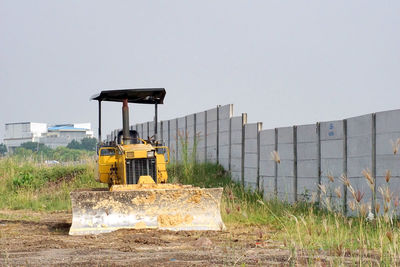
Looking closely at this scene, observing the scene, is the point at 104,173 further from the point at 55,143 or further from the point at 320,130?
the point at 55,143

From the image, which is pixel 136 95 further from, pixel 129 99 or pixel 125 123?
pixel 125 123

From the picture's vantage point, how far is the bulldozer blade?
31.0 ft

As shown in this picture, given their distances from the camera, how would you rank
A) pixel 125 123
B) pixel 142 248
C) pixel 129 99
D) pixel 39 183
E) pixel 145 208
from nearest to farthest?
1. pixel 142 248
2. pixel 145 208
3. pixel 125 123
4. pixel 129 99
5. pixel 39 183

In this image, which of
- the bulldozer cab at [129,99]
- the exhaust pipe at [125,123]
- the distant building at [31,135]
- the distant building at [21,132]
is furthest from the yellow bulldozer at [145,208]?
the distant building at [21,132]

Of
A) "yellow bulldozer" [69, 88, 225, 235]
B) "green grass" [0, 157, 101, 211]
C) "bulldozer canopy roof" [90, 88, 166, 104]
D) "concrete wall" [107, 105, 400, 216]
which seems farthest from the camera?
"green grass" [0, 157, 101, 211]

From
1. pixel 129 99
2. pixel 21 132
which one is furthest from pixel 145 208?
pixel 21 132

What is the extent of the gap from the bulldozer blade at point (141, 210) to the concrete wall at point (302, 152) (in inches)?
93.0

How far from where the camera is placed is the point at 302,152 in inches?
555

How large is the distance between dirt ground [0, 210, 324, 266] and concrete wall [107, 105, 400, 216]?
4.54 ft

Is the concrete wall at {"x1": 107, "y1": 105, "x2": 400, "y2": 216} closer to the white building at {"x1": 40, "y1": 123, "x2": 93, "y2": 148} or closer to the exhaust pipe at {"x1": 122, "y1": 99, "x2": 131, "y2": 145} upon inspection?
the exhaust pipe at {"x1": 122, "y1": 99, "x2": 131, "y2": 145}

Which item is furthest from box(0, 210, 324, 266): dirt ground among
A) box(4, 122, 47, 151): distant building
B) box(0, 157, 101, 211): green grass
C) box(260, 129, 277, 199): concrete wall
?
box(4, 122, 47, 151): distant building

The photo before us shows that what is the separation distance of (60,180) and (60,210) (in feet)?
21.4

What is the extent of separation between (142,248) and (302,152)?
7006 millimetres

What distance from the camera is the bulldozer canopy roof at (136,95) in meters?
11.3
